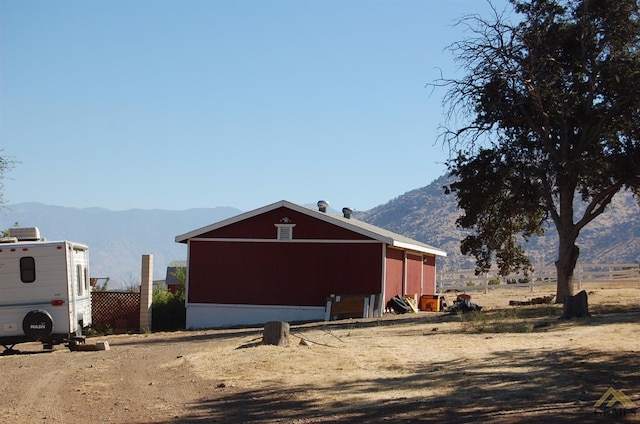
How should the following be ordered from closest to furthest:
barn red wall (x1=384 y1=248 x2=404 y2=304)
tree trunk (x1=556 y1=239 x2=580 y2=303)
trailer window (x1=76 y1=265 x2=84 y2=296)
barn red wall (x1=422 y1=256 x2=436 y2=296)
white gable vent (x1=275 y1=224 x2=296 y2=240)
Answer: trailer window (x1=76 y1=265 x2=84 y2=296), tree trunk (x1=556 y1=239 x2=580 y2=303), white gable vent (x1=275 y1=224 x2=296 y2=240), barn red wall (x1=384 y1=248 x2=404 y2=304), barn red wall (x1=422 y1=256 x2=436 y2=296)

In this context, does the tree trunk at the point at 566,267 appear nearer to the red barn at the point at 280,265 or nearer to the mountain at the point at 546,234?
the red barn at the point at 280,265

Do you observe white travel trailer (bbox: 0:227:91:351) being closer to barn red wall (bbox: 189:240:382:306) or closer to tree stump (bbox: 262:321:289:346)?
tree stump (bbox: 262:321:289:346)

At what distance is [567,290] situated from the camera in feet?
97.3

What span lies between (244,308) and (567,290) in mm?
11992

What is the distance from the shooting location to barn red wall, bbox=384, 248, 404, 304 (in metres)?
30.2

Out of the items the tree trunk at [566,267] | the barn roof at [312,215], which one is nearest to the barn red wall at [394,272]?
the barn roof at [312,215]

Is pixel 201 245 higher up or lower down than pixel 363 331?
higher up

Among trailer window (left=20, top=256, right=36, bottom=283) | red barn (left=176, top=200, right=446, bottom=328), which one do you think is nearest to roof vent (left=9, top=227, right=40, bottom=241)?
trailer window (left=20, top=256, right=36, bottom=283)

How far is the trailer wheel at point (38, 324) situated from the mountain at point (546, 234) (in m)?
114

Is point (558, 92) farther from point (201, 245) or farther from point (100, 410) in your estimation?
point (100, 410)

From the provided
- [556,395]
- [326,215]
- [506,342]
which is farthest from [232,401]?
[326,215]

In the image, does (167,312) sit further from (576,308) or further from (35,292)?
(576,308)

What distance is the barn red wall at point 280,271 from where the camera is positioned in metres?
29.2

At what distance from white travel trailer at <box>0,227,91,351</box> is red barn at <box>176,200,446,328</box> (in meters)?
10.1
